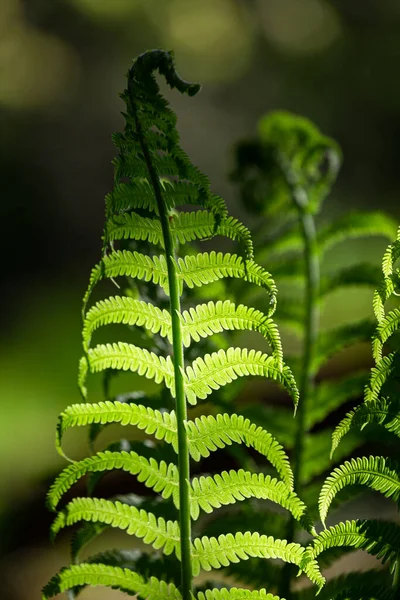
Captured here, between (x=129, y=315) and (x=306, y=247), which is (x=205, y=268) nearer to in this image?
(x=129, y=315)

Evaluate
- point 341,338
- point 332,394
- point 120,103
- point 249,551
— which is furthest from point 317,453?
point 120,103

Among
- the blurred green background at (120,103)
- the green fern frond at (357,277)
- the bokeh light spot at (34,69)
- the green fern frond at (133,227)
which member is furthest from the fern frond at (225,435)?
the bokeh light spot at (34,69)

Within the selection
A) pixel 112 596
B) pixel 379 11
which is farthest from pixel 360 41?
pixel 112 596

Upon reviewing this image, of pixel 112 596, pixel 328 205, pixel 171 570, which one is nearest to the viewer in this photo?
pixel 171 570

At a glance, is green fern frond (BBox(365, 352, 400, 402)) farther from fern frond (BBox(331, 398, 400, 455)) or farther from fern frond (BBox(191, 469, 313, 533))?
fern frond (BBox(191, 469, 313, 533))

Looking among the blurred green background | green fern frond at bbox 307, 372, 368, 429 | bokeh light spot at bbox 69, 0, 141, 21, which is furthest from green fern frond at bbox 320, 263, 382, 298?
bokeh light spot at bbox 69, 0, 141, 21

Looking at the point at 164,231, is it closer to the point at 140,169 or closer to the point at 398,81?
the point at 140,169

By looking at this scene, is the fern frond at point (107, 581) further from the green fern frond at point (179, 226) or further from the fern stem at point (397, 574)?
the green fern frond at point (179, 226)
